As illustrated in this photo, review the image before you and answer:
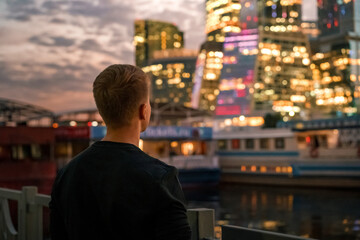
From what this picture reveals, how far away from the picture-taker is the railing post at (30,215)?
19.2 feet

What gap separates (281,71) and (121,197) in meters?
110

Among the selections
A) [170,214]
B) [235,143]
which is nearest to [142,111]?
[170,214]

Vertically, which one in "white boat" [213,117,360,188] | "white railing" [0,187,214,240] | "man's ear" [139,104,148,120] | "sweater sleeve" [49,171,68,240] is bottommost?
"white boat" [213,117,360,188]

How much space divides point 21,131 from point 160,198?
2823 centimetres

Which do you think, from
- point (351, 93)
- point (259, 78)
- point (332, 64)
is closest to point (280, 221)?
point (259, 78)

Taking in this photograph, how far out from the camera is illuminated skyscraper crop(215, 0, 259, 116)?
97812 mm

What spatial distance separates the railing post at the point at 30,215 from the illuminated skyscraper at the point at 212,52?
10511 centimetres

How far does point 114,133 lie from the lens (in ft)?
7.67

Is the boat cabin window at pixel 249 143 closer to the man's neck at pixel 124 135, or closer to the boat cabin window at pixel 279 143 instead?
the boat cabin window at pixel 279 143

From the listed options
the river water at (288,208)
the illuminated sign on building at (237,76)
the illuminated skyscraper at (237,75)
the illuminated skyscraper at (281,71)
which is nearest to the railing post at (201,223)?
the river water at (288,208)

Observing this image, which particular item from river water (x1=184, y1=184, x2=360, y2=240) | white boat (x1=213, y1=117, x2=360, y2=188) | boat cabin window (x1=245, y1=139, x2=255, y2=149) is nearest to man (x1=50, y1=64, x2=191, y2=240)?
river water (x1=184, y1=184, x2=360, y2=240)

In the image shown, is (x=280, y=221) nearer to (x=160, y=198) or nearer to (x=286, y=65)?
(x=160, y=198)

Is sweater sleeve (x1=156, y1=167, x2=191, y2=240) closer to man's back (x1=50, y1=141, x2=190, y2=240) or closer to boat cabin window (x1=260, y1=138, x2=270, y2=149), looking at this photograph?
man's back (x1=50, y1=141, x2=190, y2=240)

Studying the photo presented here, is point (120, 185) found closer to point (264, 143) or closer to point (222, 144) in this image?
point (264, 143)
